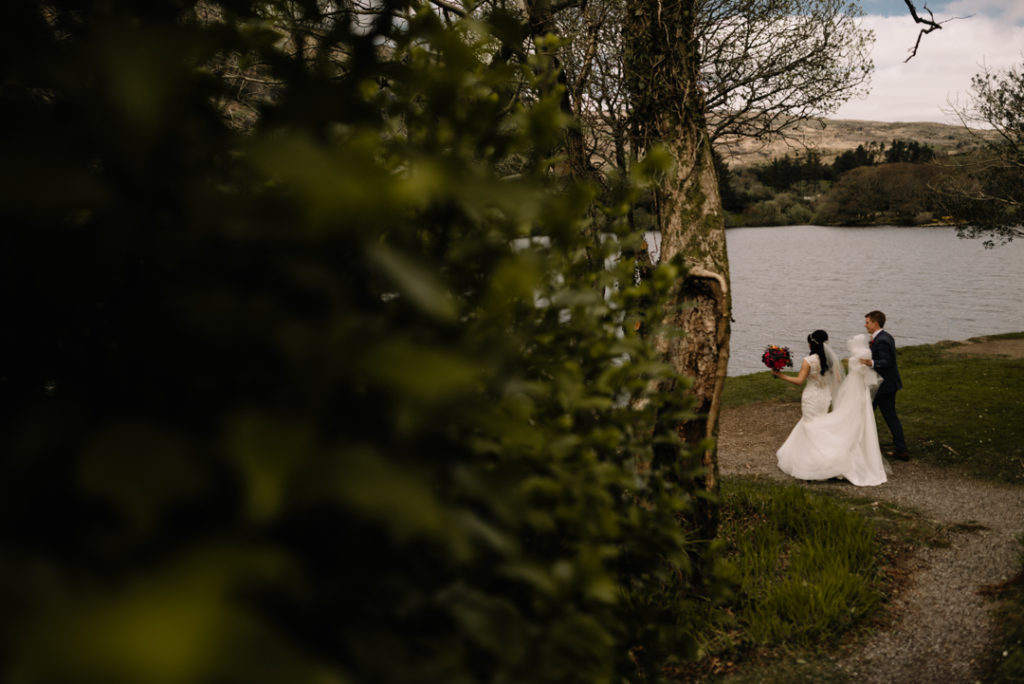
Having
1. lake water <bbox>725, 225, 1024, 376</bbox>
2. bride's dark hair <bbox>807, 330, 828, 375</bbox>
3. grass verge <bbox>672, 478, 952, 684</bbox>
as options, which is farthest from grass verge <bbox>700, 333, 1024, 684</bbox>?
lake water <bbox>725, 225, 1024, 376</bbox>

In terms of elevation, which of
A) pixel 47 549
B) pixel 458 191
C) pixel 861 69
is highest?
pixel 861 69

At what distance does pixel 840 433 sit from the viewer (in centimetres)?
1069

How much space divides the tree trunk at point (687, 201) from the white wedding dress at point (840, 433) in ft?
20.4

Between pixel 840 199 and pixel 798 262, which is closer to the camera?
pixel 798 262

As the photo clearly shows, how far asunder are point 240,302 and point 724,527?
6.85m

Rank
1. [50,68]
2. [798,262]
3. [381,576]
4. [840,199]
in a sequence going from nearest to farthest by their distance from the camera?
[50,68] → [381,576] → [798,262] → [840,199]

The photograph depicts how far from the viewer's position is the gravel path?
510cm

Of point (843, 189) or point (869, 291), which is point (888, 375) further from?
point (843, 189)

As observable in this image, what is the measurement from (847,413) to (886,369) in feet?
3.82

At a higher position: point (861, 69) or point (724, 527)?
point (861, 69)

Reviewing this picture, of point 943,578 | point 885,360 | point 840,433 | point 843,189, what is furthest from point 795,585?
point 843,189

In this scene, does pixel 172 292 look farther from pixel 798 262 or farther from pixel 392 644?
pixel 798 262

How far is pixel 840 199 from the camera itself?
9806 cm

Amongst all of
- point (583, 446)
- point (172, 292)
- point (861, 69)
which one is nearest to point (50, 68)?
point (172, 292)
